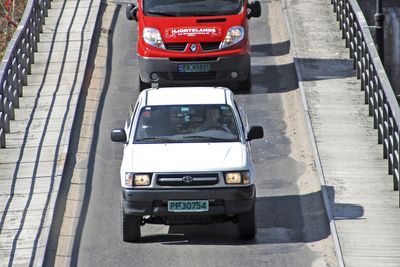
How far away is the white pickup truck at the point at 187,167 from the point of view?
52.6ft

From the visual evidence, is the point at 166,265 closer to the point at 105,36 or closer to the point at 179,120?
the point at 179,120

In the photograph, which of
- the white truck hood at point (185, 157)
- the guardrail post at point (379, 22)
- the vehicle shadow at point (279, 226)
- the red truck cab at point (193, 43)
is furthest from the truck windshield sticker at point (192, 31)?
the white truck hood at point (185, 157)

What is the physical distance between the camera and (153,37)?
2327 centimetres

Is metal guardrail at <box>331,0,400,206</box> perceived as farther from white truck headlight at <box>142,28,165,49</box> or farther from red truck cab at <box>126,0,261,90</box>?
white truck headlight at <box>142,28,165,49</box>

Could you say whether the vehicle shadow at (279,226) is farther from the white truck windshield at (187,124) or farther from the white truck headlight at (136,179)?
the white truck windshield at (187,124)

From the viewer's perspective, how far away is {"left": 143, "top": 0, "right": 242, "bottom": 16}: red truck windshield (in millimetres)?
23375

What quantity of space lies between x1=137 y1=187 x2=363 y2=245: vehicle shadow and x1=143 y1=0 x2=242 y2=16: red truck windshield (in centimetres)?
586

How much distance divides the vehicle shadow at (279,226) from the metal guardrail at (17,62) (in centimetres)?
497

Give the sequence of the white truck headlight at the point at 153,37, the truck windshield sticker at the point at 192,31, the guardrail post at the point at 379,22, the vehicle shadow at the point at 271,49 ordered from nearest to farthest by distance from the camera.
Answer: the truck windshield sticker at the point at 192,31
the white truck headlight at the point at 153,37
the vehicle shadow at the point at 271,49
the guardrail post at the point at 379,22

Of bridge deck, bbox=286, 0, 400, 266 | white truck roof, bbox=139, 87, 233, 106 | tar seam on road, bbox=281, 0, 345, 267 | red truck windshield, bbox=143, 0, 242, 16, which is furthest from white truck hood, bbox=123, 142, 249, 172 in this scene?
red truck windshield, bbox=143, 0, 242, 16

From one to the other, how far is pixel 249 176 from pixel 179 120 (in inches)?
57.5

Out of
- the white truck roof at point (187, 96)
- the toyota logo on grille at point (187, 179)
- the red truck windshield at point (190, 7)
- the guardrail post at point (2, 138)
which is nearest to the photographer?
the toyota logo on grille at point (187, 179)

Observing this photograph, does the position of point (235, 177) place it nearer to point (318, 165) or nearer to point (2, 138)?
point (318, 165)

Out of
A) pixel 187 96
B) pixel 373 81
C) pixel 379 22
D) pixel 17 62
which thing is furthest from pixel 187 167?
pixel 379 22
